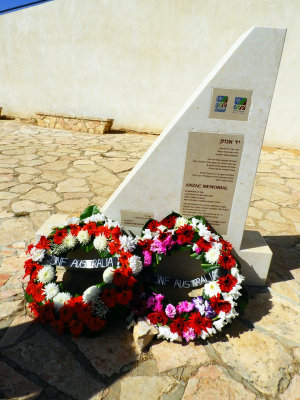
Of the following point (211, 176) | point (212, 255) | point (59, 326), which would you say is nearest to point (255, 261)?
point (212, 255)

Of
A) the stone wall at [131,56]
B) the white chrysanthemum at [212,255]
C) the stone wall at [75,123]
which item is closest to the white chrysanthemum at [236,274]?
the white chrysanthemum at [212,255]

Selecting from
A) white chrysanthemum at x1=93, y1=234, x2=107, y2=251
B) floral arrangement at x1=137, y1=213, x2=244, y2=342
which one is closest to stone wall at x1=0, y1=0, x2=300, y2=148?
floral arrangement at x1=137, y1=213, x2=244, y2=342

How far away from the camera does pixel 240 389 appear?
1.58 m

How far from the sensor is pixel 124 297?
1.86 m

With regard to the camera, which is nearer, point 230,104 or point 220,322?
point 220,322

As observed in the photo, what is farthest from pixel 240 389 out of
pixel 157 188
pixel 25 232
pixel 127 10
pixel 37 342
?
pixel 127 10

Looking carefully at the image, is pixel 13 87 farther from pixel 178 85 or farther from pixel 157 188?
pixel 157 188

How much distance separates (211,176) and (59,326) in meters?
1.40

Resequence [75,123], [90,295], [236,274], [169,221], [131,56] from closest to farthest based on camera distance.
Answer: [90,295]
[236,274]
[169,221]
[131,56]
[75,123]

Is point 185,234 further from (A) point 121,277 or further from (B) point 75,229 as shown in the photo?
(B) point 75,229

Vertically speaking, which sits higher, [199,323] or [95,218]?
[95,218]

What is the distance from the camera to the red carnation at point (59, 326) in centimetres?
180

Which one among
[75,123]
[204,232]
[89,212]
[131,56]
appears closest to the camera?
[204,232]

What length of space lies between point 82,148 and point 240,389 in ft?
18.4
